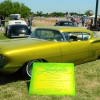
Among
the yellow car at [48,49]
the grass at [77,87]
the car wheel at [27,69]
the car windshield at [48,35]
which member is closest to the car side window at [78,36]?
the yellow car at [48,49]

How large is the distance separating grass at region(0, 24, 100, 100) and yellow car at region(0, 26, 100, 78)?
33 cm

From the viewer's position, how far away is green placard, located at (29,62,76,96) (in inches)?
166

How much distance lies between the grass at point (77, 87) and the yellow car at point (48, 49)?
0.33m

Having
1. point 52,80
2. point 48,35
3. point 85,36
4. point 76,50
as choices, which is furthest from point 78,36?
point 52,80

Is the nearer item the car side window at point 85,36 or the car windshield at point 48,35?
the car windshield at point 48,35

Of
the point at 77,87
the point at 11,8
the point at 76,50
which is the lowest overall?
the point at 77,87

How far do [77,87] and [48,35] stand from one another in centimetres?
185

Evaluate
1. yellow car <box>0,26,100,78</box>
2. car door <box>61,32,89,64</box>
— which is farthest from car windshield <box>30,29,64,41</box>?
car door <box>61,32,89,64</box>

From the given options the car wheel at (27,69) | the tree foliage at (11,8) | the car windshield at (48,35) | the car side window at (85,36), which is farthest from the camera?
the tree foliage at (11,8)

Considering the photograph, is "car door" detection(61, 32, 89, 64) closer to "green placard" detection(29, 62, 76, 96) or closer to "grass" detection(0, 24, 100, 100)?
"grass" detection(0, 24, 100, 100)

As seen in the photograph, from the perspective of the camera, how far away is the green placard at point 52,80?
4.23m

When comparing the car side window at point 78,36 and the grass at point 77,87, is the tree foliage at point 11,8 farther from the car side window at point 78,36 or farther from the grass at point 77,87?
the grass at point 77,87

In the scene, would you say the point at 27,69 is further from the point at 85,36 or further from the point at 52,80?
the point at 85,36

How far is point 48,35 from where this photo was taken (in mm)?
5863
